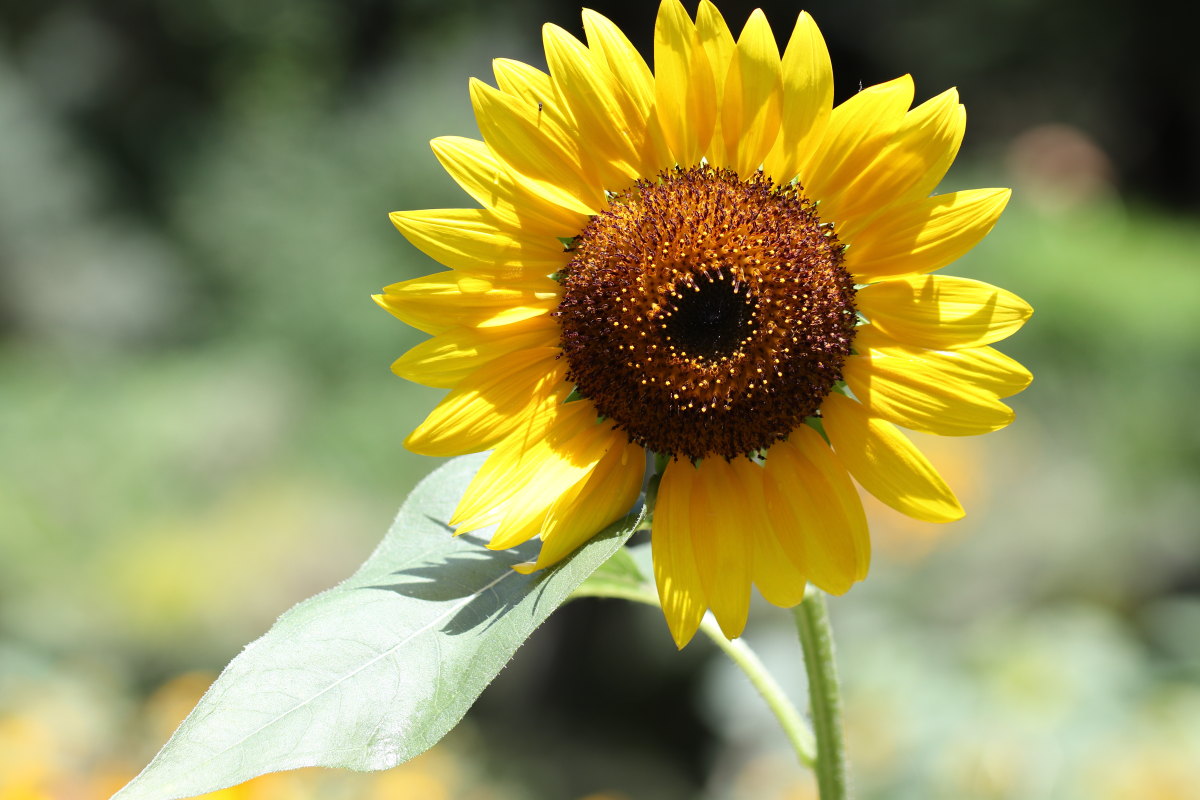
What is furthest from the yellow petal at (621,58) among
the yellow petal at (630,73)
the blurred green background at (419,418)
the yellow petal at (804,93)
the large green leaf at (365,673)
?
the blurred green background at (419,418)

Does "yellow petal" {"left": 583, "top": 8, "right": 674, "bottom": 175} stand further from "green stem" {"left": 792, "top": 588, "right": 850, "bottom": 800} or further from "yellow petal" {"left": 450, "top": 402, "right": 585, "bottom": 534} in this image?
"green stem" {"left": 792, "top": 588, "right": 850, "bottom": 800}

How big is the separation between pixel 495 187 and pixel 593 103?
10 cm

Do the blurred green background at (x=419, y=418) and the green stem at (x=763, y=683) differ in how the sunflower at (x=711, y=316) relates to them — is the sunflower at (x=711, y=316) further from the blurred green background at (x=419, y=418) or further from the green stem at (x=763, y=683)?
the blurred green background at (x=419, y=418)

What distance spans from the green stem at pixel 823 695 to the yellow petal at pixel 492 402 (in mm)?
272

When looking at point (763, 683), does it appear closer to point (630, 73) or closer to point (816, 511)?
point (816, 511)

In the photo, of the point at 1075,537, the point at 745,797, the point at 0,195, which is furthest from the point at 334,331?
the point at 745,797

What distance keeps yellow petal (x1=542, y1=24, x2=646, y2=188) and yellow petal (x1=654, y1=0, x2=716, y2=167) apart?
1.0 inches

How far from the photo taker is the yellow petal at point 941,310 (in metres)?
0.91

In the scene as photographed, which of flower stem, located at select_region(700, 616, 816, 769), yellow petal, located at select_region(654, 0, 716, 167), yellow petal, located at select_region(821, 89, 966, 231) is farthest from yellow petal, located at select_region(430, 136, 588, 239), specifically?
flower stem, located at select_region(700, 616, 816, 769)

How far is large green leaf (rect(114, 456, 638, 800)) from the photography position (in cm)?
75

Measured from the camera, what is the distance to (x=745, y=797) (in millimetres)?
2822

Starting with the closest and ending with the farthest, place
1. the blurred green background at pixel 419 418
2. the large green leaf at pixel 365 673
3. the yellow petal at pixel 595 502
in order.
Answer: the large green leaf at pixel 365 673
the yellow petal at pixel 595 502
the blurred green background at pixel 419 418

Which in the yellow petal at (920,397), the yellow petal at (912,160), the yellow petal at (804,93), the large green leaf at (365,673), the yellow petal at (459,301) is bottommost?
the large green leaf at (365,673)

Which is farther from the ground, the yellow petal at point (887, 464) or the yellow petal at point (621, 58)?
the yellow petal at point (621, 58)
